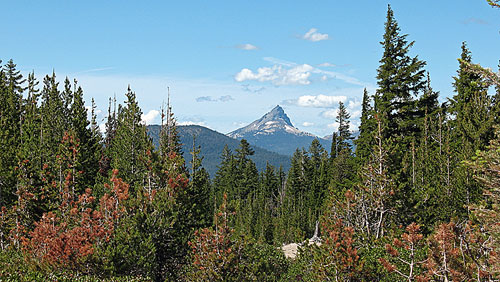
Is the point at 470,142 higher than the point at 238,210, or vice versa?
the point at 470,142

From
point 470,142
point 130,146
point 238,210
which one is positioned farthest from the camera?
point 130,146

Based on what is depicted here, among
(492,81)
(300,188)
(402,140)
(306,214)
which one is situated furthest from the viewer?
(300,188)

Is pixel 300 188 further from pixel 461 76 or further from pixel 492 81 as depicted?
pixel 492 81

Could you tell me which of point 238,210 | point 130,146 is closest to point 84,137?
point 130,146

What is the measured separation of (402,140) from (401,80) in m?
4.38

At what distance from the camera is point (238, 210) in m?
17.3

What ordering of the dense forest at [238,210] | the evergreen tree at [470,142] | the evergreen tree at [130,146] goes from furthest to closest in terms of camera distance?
the evergreen tree at [130,146]
the evergreen tree at [470,142]
the dense forest at [238,210]

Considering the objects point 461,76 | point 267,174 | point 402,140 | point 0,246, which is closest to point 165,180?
point 0,246

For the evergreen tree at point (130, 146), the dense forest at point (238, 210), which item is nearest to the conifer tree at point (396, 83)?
the dense forest at point (238, 210)

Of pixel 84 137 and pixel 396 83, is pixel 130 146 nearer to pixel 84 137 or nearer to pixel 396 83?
pixel 84 137

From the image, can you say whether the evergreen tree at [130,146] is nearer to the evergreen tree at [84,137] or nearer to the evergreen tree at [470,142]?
the evergreen tree at [84,137]

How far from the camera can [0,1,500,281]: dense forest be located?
10070 millimetres

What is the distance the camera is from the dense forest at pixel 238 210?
10.1 metres

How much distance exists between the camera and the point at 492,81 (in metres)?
7.81
